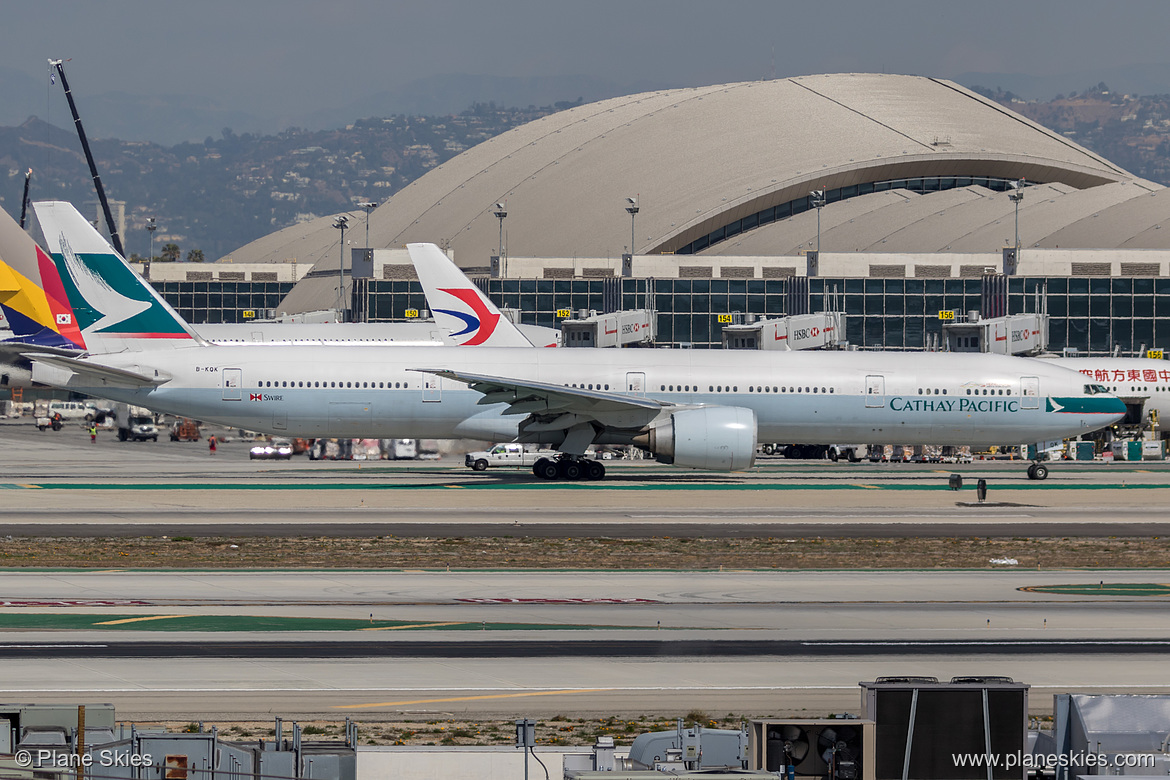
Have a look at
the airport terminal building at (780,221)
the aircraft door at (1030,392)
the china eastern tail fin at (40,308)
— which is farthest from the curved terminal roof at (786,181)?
the china eastern tail fin at (40,308)

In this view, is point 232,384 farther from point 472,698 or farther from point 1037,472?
point 472,698

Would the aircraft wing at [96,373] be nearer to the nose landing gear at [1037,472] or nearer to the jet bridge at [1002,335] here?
the nose landing gear at [1037,472]

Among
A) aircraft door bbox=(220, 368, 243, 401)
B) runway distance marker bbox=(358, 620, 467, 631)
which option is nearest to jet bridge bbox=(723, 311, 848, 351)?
aircraft door bbox=(220, 368, 243, 401)

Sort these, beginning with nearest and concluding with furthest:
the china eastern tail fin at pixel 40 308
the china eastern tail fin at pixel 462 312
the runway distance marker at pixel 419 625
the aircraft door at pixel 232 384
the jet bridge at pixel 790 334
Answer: the runway distance marker at pixel 419 625, the aircraft door at pixel 232 384, the china eastern tail fin at pixel 40 308, the china eastern tail fin at pixel 462 312, the jet bridge at pixel 790 334

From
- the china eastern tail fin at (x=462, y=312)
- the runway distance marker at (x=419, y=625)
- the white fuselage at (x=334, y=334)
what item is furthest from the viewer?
the white fuselage at (x=334, y=334)

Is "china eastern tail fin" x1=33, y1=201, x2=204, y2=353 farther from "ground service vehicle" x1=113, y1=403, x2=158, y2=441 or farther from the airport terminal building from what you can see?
the airport terminal building

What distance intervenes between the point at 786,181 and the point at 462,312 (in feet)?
221

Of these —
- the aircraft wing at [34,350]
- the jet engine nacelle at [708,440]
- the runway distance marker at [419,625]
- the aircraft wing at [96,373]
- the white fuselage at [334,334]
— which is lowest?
the runway distance marker at [419,625]

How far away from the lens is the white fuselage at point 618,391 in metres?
46.6

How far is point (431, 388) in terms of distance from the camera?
1848 inches

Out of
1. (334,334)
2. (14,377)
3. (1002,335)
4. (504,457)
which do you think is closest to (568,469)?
(504,457)

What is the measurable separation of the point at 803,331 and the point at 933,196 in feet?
142

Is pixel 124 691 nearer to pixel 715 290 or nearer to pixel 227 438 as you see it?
pixel 227 438

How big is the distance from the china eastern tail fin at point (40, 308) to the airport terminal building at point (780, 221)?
151ft
